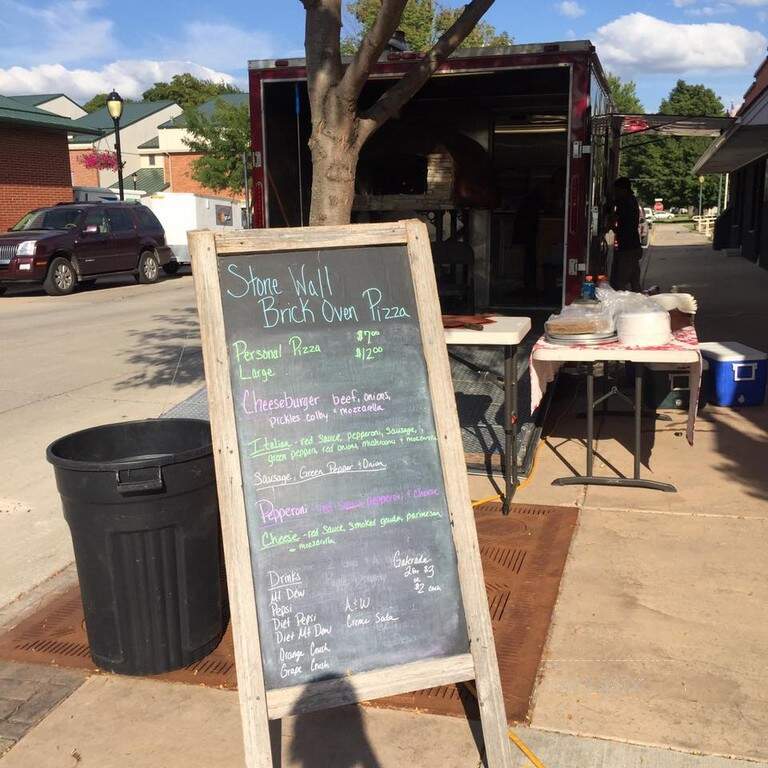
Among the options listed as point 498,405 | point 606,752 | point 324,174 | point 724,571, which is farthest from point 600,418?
point 606,752

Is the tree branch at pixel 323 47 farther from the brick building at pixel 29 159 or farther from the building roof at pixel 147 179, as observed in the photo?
the building roof at pixel 147 179

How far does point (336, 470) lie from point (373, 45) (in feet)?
9.42

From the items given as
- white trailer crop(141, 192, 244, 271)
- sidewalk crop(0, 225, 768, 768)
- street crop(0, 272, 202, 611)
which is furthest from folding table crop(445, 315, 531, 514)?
white trailer crop(141, 192, 244, 271)

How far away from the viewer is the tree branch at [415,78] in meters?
5.10

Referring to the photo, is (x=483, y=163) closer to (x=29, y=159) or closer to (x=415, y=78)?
(x=415, y=78)

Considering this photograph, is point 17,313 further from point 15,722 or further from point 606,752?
point 606,752

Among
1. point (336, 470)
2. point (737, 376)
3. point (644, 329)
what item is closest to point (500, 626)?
point (336, 470)

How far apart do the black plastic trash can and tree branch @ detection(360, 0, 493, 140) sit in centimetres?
265

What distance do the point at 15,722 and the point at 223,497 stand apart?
1300 millimetres

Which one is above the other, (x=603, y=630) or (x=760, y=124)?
(x=760, y=124)

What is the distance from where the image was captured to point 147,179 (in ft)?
191

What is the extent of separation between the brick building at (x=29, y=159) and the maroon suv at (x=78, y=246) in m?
4.62

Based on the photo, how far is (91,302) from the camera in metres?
16.7

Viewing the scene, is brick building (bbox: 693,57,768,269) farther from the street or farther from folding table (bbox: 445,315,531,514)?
the street
